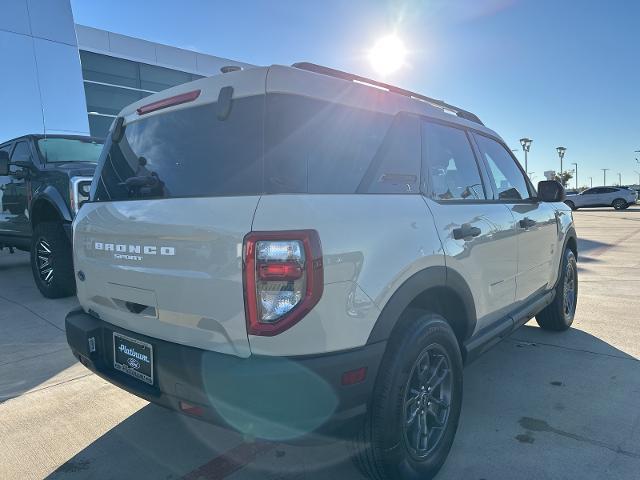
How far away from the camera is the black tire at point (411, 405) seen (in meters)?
2.06

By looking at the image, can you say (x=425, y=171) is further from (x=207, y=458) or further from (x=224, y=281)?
(x=207, y=458)

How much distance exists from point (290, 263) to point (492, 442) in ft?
5.86

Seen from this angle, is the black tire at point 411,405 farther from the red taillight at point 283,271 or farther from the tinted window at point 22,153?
the tinted window at point 22,153

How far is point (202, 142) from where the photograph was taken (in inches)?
88.6

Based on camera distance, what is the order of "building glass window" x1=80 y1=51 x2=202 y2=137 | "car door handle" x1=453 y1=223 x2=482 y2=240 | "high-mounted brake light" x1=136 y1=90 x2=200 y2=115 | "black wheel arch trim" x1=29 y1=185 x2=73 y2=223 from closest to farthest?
"high-mounted brake light" x1=136 y1=90 x2=200 y2=115, "car door handle" x1=453 y1=223 x2=482 y2=240, "black wheel arch trim" x1=29 y1=185 x2=73 y2=223, "building glass window" x1=80 y1=51 x2=202 y2=137

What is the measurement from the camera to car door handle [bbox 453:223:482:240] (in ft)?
8.53

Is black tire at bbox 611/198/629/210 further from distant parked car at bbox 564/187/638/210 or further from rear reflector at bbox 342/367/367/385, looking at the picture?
rear reflector at bbox 342/367/367/385

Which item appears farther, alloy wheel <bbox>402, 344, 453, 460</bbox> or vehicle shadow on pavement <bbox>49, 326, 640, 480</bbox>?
vehicle shadow on pavement <bbox>49, 326, 640, 480</bbox>

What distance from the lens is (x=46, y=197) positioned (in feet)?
19.0

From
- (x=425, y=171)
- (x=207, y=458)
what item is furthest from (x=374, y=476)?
(x=425, y=171)

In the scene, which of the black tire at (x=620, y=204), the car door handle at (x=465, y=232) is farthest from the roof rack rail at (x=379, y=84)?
the black tire at (x=620, y=204)

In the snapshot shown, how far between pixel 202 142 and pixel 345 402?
1320 millimetres

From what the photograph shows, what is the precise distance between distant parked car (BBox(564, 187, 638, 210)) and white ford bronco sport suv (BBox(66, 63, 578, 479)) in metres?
30.3

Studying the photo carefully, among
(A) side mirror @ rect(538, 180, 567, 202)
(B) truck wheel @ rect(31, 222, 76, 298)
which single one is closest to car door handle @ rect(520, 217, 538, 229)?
(A) side mirror @ rect(538, 180, 567, 202)
